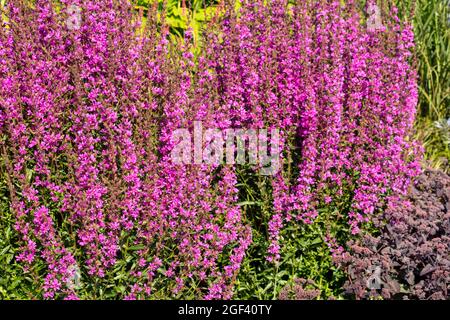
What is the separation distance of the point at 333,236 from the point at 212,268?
0.94 m

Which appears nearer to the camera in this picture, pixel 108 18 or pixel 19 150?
pixel 19 150

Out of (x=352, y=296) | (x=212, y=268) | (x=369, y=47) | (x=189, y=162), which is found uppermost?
(x=369, y=47)

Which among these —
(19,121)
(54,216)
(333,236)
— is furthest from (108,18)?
(333,236)

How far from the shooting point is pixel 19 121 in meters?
4.52

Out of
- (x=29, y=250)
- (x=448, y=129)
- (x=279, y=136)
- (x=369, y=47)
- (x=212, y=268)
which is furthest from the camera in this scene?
(x=448, y=129)

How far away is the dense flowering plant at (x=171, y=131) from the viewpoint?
429 centimetres

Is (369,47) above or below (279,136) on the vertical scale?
above

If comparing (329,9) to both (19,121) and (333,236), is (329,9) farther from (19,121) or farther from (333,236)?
(19,121)

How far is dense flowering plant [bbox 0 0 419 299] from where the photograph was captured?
429 centimetres

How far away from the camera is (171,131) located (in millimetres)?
4449

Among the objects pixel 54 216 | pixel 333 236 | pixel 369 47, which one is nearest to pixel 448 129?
pixel 369 47

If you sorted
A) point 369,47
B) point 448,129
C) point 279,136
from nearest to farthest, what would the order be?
point 279,136, point 369,47, point 448,129

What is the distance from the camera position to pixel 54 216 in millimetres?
4711
